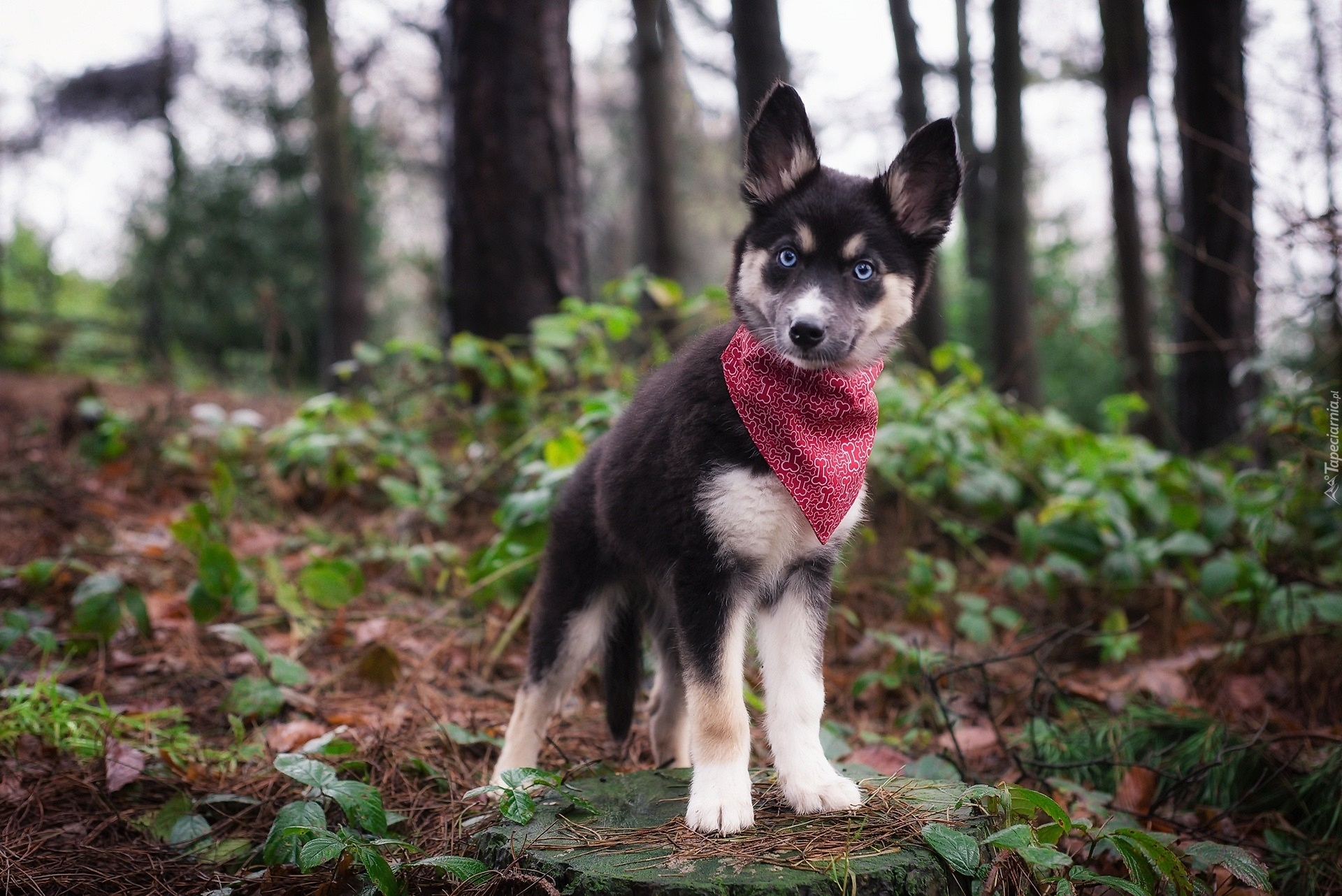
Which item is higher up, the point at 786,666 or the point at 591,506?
the point at 591,506

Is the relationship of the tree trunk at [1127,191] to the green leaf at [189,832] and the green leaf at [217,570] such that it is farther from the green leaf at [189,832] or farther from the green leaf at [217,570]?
the green leaf at [189,832]

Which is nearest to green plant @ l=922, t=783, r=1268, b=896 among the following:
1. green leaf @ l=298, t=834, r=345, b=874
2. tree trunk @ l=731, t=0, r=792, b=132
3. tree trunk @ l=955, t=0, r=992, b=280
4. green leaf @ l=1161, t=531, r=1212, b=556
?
green leaf @ l=298, t=834, r=345, b=874

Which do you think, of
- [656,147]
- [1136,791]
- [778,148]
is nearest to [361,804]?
[778,148]

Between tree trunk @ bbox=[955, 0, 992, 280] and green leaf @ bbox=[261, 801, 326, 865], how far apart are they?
1635 centimetres

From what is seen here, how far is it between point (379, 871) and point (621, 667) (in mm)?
1355

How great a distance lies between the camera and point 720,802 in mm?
2611

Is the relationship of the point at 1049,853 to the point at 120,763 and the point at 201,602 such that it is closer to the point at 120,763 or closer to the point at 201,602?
the point at 120,763

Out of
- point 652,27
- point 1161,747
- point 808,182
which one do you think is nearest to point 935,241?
point 808,182

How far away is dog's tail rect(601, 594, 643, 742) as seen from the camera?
3.50 meters

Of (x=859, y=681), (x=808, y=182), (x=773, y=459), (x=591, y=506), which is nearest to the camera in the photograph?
(x=773, y=459)

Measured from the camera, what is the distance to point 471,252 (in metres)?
6.81

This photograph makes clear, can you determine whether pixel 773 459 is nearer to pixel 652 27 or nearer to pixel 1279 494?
pixel 1279 494

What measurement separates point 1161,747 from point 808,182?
9.09 ft

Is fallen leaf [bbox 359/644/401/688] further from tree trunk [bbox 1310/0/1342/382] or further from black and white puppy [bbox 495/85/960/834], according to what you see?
tree trunk [bbox 1310/0/1342/382]
